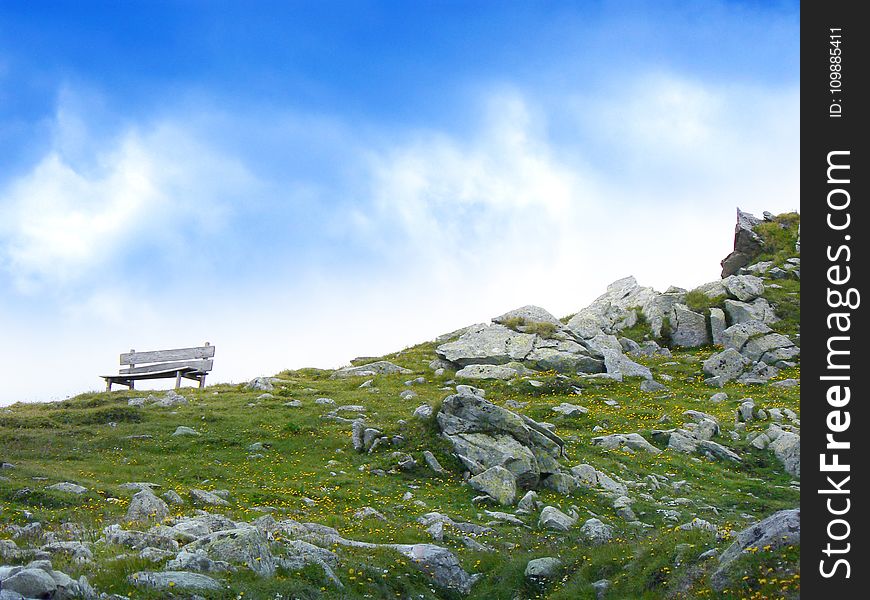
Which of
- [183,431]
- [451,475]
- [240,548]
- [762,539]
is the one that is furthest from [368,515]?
[183,431]

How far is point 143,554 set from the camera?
16.8 meters

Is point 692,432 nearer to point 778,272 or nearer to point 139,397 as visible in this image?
point 139,397

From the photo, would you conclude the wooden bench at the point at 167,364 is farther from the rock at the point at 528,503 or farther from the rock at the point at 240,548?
the rock at the point at 240,548

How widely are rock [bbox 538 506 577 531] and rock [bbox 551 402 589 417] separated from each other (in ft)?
49.2

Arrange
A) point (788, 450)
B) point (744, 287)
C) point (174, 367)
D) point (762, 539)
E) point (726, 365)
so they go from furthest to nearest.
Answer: point (744, 287) → point (174, 367) → point (726, 365) → point (788, 450) → point (762, 539)

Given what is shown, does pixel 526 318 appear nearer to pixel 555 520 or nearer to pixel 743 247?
pixel 743 247

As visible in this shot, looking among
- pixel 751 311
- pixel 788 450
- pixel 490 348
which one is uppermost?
pixel 751 311

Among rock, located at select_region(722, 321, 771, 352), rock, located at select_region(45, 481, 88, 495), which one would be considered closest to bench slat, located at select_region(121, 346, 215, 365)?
rock, located at select_region(45, 481, 88, 495)

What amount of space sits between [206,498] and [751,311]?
47.8 metres

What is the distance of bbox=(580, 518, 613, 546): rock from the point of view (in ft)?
77.4

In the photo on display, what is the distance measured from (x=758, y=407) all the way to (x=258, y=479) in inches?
1091

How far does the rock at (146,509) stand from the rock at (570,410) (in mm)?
23433

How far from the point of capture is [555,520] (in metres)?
25.4

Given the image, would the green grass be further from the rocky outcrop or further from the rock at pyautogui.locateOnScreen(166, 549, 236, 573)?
the rocky outcrop
